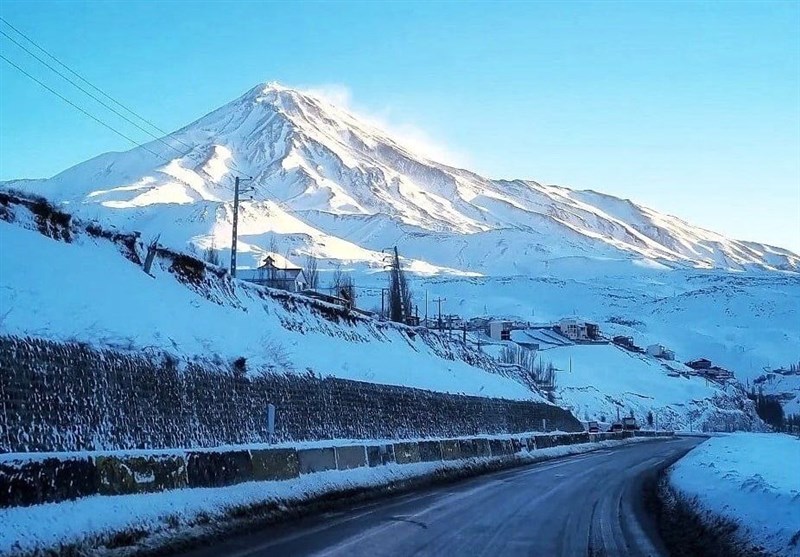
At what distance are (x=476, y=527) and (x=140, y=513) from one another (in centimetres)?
494

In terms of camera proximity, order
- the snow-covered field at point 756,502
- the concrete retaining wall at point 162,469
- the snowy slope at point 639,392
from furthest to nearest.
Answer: the snowy slope at point 639,392 → the concrete retaining wall at point 162,469 → the snow-covered field at point 756,502

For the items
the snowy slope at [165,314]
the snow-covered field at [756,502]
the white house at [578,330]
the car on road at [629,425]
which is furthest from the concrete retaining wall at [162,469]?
the white house at [578,330]

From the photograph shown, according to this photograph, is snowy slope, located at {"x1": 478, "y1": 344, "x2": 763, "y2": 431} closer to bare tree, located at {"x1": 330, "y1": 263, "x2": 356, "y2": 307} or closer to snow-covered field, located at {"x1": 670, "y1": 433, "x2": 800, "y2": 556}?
bare tree, located at {"x1": 330, "y1": 263, "x2": 356, "y2": 307}

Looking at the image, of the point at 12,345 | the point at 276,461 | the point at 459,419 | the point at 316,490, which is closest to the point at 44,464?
the point at 12,345

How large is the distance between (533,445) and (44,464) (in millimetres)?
32099

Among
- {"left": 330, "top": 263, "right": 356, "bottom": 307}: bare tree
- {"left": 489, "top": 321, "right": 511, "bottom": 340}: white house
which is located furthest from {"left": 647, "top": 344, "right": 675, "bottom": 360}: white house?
{"left": 330, "top": 263, "right": 356, "bottom": 307}: bare tree

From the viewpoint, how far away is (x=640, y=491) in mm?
21469

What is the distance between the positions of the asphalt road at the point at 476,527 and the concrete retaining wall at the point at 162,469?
4.04ft

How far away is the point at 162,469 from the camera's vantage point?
12.0 m

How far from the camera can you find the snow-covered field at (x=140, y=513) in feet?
29.7

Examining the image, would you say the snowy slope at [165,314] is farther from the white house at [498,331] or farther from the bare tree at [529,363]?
the white house at [498,331]

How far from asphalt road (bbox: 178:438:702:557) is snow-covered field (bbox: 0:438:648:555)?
0.74 m

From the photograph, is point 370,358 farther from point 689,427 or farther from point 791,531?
point 689,427

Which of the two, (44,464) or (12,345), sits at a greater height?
(12,345)
